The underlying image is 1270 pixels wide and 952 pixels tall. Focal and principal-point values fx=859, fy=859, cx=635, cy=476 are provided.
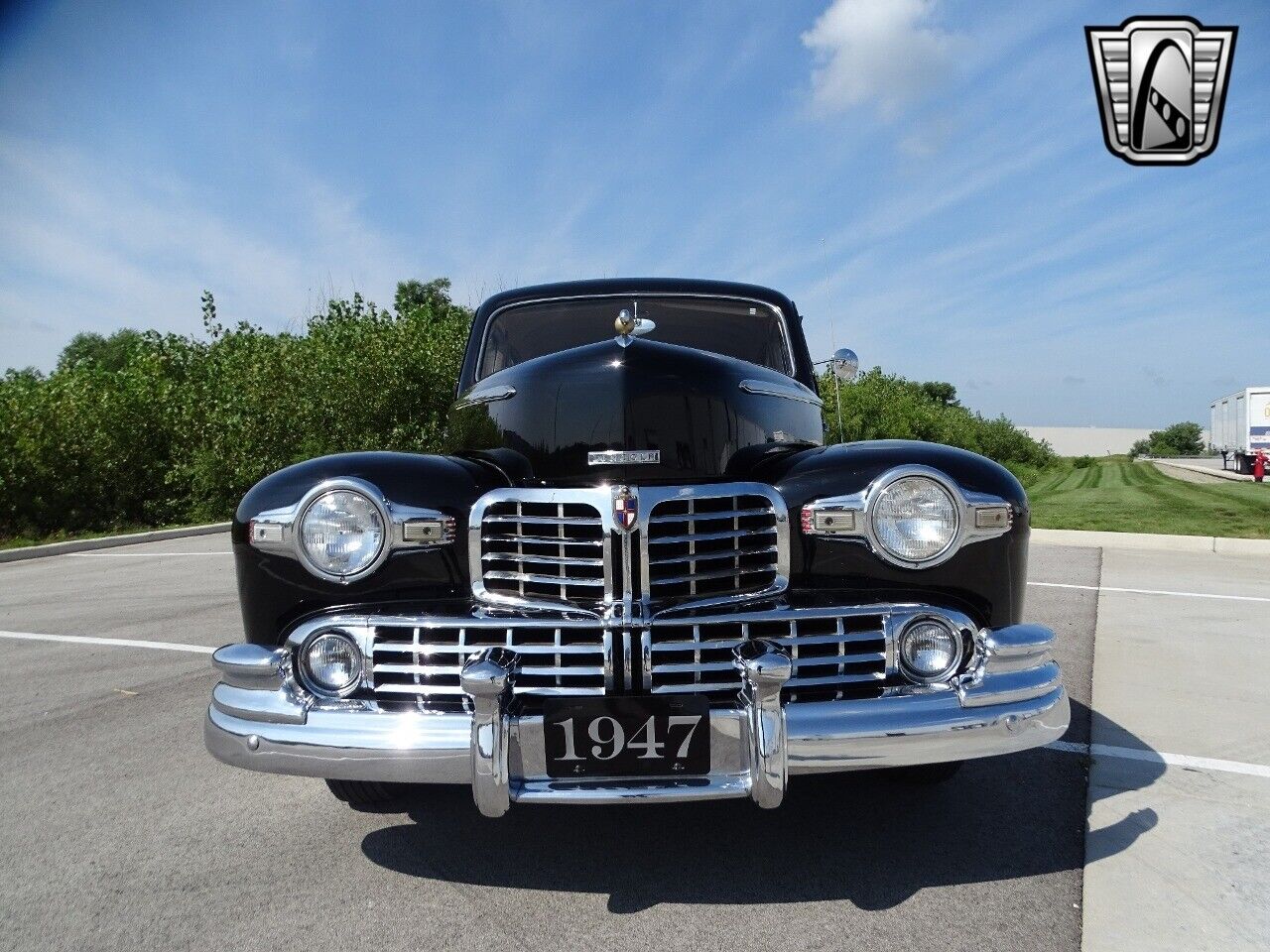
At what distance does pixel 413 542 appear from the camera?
7.47ft

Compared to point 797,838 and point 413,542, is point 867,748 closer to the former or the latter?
point 797,838

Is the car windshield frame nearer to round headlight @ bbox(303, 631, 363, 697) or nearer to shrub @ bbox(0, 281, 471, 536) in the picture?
round headlight @ bbox(303, 631, 363, 697)

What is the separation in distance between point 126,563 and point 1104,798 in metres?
10.6

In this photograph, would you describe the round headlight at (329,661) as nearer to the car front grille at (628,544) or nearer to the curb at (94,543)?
the car front grille at (628,544)

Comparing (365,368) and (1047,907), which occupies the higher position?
(365,368)

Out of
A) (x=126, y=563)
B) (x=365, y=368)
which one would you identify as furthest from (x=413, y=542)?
(x=365, y=368)

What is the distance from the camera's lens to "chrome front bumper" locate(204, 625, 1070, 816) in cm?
193

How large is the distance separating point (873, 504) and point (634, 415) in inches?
27.4

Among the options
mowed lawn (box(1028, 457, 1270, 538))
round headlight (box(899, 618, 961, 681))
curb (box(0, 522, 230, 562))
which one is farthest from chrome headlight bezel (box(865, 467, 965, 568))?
curb (box(0, 522, 230, 562))

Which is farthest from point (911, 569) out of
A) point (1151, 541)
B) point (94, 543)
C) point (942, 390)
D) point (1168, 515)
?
point (942, 390)

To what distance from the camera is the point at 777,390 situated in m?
2.95

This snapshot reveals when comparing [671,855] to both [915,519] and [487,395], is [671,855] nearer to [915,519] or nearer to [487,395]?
[915,519]

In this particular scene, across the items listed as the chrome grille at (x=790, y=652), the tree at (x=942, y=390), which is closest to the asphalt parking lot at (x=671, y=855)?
the chrome grille at (x=790, y=652)

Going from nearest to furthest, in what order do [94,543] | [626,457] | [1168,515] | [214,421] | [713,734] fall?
[713,734] → [626,457] → [94,543] → [1168,515] → [214,421]
